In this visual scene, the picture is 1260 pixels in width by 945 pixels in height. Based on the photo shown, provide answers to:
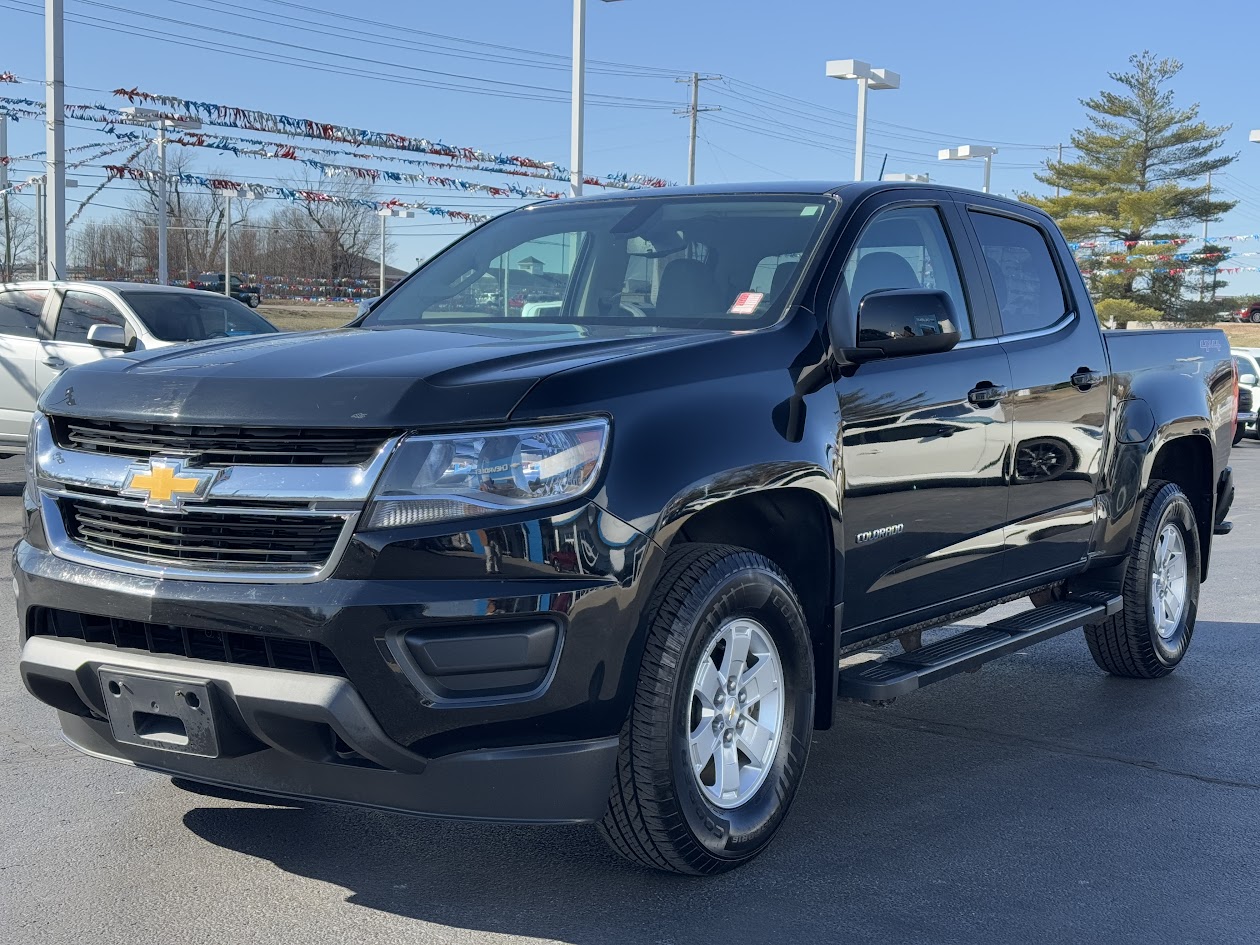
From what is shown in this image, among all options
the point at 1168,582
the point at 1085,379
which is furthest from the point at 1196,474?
the point at 1085,379

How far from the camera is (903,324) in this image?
430 cm

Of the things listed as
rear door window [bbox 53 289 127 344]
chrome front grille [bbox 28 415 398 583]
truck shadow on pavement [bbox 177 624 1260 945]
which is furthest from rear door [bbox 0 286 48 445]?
chrome front grille [bbox 28 415 398 583]

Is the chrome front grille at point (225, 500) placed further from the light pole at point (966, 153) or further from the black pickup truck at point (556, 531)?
the light pole at point (966, 153)

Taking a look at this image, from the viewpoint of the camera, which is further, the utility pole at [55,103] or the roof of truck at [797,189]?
the utility pole at [55,103]

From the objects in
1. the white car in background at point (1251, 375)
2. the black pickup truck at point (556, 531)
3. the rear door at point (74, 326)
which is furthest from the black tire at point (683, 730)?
the white car in background at point (1251, 375)

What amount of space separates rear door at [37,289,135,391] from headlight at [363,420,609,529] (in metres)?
9.98

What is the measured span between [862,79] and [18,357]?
635 inches

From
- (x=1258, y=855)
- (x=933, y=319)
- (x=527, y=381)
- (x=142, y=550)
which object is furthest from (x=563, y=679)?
(x=1258, y=855)

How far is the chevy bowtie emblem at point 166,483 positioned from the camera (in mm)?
3391

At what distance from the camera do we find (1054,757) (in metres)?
5.22

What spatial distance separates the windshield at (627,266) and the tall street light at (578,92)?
1375 cm

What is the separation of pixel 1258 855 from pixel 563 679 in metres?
2.19

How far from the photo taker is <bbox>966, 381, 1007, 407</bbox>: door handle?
15.8 feet

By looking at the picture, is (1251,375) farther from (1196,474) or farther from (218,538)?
(218,538)
